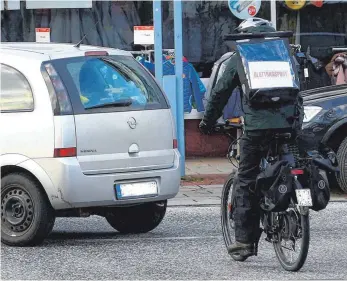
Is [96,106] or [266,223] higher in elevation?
[96,106]

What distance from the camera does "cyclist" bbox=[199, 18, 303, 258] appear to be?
820cm

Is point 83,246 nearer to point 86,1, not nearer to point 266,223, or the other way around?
point 266,223

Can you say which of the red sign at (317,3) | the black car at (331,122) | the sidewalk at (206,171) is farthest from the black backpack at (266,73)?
the red sign at (317,3)

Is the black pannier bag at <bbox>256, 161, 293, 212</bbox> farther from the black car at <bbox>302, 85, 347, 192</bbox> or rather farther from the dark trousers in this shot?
the black car at <bbox>302, 85, 347, 192</bbox>

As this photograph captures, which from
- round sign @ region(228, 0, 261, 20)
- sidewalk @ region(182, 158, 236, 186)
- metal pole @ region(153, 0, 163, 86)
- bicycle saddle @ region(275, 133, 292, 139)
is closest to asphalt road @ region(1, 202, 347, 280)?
bicycle saddle @ region(275, 133, 292, 139)

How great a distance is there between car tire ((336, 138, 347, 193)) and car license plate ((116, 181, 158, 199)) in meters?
3.56

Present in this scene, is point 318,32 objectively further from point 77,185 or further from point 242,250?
point 242,250

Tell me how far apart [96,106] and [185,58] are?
7306 mm

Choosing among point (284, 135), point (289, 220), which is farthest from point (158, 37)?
point (289, 220)

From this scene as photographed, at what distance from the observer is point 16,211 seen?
9.53m

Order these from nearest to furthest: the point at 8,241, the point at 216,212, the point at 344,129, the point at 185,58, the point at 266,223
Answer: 1. the point at 266,223
2. the point at 8,241
3. the point at 216,212
4. the point at 344,129
5. the point at 185,58

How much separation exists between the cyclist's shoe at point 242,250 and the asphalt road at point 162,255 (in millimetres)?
93

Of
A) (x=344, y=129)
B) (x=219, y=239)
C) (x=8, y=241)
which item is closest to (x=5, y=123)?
(x=8, y=241)

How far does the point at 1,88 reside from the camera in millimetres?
9750
